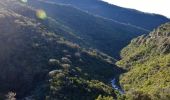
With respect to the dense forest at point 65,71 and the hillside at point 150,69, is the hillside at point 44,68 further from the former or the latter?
the hillside at point 150,69

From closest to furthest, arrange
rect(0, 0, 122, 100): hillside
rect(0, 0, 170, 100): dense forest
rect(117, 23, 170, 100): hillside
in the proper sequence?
rect(117, 23, 170, 100): hillside
rect(0, 0, 170, 100): dense forest
rect(0, 0, 122, 100): hillside

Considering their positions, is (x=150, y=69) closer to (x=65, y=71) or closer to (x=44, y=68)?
(x=65, y=71)

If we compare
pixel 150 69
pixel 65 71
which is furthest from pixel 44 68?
pixel 150 69

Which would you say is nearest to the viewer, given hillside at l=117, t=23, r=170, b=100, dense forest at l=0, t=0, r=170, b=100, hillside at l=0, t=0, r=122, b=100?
hillside at l=117, t=23, r=170, b=100

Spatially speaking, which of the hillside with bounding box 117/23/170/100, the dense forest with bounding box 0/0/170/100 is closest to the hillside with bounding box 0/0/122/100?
the dense forest with bounding box 0/0/170/100

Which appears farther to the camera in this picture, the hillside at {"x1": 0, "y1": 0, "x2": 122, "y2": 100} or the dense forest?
the hillside at {"x1": 0, "y1": 0, "x2": 122, "y2": 100}

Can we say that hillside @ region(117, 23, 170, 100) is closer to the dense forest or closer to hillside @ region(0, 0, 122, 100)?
the dense forest

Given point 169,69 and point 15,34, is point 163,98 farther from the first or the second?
point 15,34
